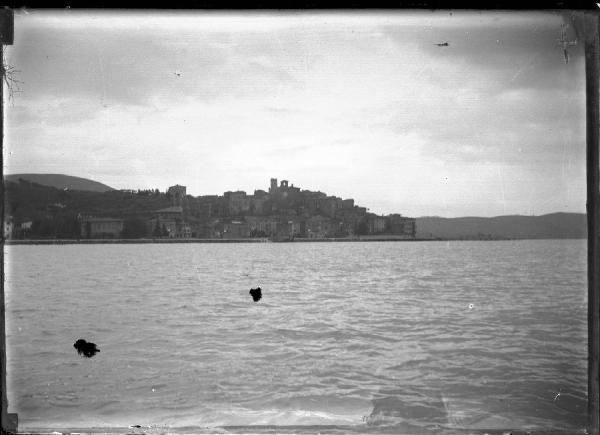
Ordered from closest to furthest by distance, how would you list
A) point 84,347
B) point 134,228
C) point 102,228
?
point 84,347 → point 134,228 → point 102,228

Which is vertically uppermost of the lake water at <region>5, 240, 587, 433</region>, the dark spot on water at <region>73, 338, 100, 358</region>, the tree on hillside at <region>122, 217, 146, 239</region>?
the tree on hillside at <region>122, 217, 146, 239</region>

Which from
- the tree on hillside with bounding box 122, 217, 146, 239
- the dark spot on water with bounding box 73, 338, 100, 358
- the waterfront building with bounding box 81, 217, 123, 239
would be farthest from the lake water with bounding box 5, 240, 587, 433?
the tree on hillside with bounding box 122, 217, 146, 239

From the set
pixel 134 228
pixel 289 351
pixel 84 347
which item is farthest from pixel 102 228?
pixel 84 347

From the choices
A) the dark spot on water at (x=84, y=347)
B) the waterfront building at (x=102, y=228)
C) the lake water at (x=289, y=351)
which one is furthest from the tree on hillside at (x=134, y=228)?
the dark spot on water at (x=84, y=347)

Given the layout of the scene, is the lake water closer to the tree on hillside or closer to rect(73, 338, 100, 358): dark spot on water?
rect(73, 338, 100, 358): dark spot on water

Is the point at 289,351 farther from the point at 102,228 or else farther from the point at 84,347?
the point at 84,347

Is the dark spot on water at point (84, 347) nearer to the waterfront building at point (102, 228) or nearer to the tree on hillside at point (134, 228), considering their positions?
the tree on hillside at point (134, 228)

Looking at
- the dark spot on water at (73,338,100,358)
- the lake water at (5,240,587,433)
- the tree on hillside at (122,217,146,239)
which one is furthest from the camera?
the tree on hillside at (122,217,146,239)

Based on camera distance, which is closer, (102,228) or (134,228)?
(134,228)
